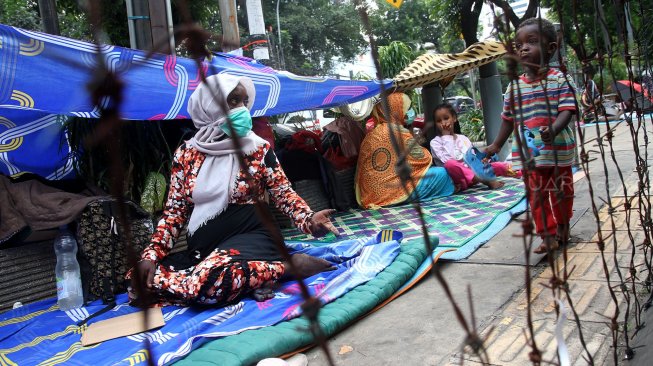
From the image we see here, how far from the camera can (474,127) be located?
14805mm

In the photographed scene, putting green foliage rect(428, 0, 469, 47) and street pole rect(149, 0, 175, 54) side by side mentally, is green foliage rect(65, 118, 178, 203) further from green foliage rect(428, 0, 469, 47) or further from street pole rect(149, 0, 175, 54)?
green foliage rect(428, 0, 469, 47)

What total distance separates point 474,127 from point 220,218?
12645 mm

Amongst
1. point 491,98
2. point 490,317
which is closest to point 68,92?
point 490,317

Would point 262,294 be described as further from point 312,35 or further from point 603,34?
point 312,35

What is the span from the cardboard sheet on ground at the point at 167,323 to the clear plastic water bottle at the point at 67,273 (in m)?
0.09

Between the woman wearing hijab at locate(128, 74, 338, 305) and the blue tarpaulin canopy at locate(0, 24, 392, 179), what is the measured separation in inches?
18.5

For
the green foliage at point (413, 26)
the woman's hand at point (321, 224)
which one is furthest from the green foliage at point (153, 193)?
the green foliage at point (413, 26)

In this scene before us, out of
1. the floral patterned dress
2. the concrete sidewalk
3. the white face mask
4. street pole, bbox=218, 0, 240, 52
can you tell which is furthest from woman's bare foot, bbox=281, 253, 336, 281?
street pole, bbox=218, 0, 240, 52

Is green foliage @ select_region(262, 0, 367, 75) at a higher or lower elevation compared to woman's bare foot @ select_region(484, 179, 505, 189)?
higher

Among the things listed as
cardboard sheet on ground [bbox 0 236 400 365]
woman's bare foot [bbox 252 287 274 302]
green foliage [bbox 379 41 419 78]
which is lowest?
cardboard sheet on ground [bbox 0 236 400 365]

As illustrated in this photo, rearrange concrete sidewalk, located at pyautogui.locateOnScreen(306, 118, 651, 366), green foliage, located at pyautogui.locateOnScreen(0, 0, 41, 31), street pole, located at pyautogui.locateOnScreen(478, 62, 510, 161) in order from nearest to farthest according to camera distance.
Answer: concrete sidewalk, located at pyautogui.locateOnScreen(306, 118, 651, 366), street pole, located at pyautogui.locateOnScreen(478, 62, 510, 161), green foliage, located at pyautogui.locateOnScreen(0, 0, 41, 31)

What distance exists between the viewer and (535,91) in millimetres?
3312

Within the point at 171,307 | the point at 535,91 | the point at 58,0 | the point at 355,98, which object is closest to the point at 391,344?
the point at 171,307

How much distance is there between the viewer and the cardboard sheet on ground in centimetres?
246
